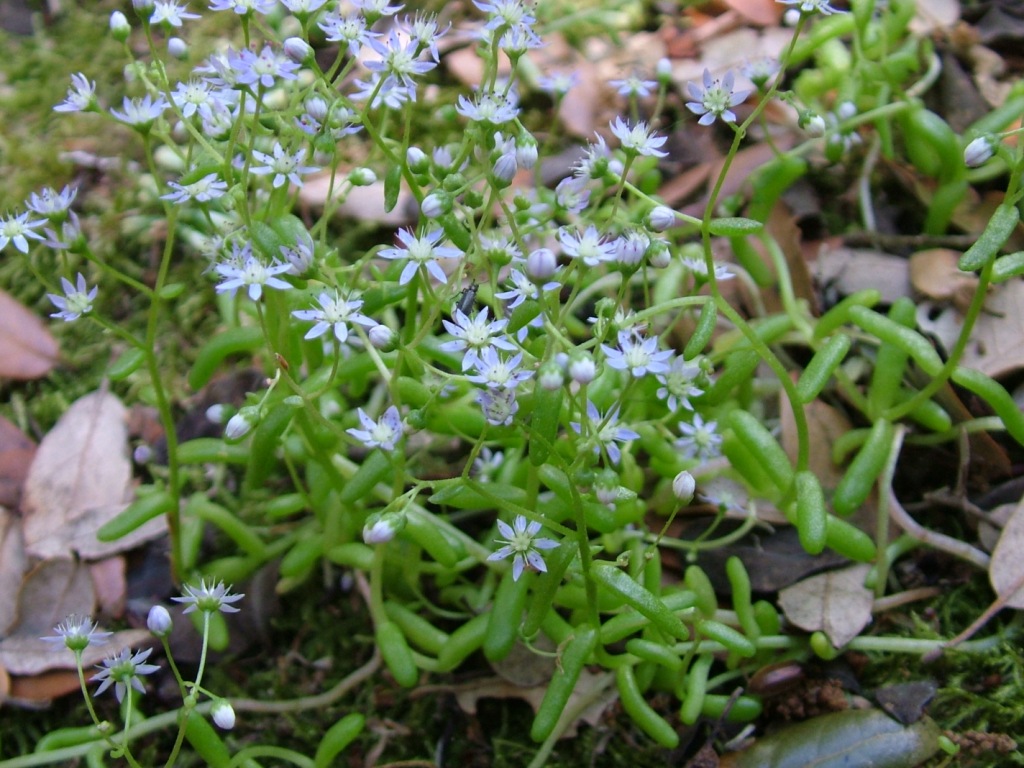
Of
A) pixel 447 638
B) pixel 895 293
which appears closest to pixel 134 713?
pixel 447 638

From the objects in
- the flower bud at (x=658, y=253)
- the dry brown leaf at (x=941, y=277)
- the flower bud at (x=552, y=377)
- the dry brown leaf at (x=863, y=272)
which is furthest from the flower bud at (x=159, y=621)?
the dry brown leaf at (x=941, y=277)

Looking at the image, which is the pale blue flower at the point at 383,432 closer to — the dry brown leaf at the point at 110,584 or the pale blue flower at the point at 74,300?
the pale blue flower at the point at 74,300

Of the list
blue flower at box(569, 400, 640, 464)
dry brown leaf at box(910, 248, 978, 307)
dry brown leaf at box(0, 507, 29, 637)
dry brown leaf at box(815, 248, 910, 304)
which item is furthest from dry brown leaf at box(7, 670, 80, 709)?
dry brown leaf at box(910, 248, 978, 307)

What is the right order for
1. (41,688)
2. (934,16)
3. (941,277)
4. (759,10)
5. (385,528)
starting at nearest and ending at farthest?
(385,528)
(41,688)
(941,277)
(934,16)
(759,10)

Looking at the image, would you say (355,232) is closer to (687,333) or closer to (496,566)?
(687,333)

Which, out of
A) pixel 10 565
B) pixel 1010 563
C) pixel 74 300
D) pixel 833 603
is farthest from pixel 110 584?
pixel 1010 563

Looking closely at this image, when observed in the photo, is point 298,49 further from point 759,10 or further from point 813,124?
point 759,10
